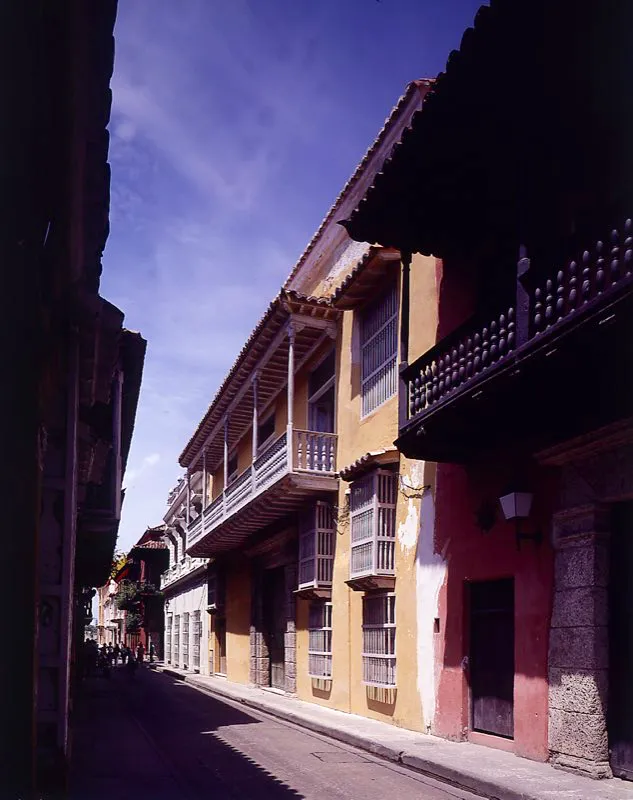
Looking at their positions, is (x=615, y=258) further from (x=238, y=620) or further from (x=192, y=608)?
(x=192, y=608)

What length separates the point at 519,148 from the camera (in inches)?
330

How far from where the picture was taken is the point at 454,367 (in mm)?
9273

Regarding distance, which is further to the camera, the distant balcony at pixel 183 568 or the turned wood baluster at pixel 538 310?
the distant balcony at pixel 183 568

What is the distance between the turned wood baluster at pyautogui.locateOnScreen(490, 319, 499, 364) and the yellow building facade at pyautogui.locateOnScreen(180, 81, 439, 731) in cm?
299

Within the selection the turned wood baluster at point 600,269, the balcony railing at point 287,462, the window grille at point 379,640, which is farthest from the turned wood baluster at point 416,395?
the balcony railing at point 287,462

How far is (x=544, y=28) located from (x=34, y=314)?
18.7 ft

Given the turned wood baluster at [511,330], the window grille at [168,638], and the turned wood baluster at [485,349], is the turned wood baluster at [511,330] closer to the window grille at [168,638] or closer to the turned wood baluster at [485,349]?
the turned wood baluster at [485,349]

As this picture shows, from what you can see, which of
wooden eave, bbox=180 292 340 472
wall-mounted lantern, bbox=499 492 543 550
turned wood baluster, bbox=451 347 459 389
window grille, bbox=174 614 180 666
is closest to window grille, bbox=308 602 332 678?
wooden eave, bbox=180 292 340 472

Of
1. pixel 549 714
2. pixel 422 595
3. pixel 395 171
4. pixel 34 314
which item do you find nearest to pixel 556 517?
pixel 549 714

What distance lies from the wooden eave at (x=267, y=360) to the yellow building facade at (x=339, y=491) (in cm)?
4

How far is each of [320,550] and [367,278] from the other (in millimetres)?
4953

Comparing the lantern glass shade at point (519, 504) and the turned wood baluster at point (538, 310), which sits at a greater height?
the turned wood baluster at point (538, 310)

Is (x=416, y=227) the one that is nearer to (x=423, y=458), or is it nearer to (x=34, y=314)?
(x=423, y=458)

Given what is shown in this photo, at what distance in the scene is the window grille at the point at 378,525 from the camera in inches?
500
